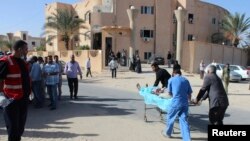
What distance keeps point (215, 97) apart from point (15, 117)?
3828 millimetres

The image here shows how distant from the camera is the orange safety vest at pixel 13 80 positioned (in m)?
5.75

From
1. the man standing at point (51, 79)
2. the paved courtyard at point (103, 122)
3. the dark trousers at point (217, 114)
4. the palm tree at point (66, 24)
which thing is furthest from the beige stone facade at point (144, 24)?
the dark trousers at point (217, 114)

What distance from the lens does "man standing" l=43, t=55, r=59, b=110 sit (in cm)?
1177

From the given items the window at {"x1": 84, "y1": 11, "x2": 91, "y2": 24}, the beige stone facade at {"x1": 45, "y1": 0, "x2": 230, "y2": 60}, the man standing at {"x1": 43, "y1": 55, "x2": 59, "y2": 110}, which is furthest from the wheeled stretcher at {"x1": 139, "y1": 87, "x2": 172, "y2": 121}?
the window at {"x1": 84, "y1": 11, "x2": 91, "y2": 24}

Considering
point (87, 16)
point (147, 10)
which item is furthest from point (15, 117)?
point (87, 16)

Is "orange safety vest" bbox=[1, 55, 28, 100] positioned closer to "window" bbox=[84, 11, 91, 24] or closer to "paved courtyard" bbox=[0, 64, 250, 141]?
"paved courtyard" bbox=[0, 64, 250, 141]

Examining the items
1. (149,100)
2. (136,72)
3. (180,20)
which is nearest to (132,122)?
(149,100)

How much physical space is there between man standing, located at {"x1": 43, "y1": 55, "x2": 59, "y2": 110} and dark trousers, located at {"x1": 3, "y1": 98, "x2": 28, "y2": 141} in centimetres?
590

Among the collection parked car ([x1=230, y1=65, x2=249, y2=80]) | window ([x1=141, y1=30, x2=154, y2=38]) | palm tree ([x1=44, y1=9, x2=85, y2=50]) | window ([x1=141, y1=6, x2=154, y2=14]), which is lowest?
parked car ([x1=230, y1=65, x2=249, y2=80])

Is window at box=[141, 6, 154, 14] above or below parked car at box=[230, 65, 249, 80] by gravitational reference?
above

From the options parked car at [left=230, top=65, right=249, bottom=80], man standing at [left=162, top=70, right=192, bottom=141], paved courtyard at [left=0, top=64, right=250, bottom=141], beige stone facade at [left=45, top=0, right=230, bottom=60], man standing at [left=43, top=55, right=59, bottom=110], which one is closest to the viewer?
man standing at [left=162, top=70, right=192, bottom=141]

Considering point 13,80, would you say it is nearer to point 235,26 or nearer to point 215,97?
point 215,97

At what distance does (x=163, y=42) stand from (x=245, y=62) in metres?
12.7

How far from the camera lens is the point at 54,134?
832 cm
